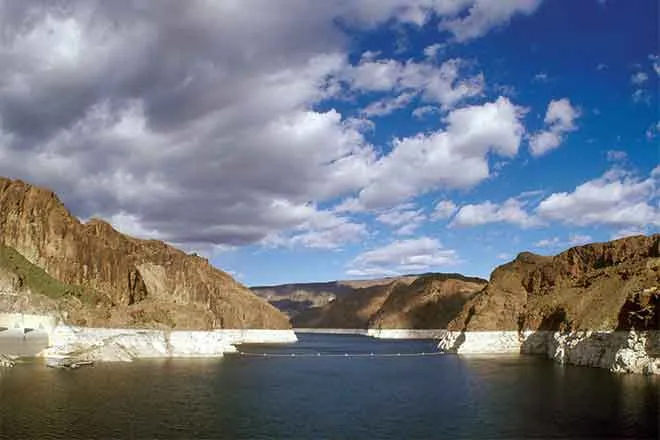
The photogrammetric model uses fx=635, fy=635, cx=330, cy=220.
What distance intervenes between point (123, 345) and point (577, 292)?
9384cm

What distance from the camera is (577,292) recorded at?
137 meters

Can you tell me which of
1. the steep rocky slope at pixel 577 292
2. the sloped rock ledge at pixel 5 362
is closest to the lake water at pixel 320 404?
the sloped rock ledge at pixel 5 362

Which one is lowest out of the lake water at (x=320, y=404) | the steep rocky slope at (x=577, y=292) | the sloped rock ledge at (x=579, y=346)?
the lake water at (x=320, y=404)

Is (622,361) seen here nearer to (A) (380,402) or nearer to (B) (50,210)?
(A) (380,402)

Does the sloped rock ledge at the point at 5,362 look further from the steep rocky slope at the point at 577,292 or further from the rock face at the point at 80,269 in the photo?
the steep rocky slope at the point at 577,292

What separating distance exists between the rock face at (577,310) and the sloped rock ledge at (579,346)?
0.14 metres

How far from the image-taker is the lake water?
47.9 meters

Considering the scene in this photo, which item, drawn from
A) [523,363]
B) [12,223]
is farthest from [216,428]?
[12,223]

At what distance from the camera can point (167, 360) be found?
113750 mm

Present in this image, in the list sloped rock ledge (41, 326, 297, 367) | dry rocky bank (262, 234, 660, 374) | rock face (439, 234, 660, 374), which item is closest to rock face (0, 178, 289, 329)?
sloped rock ledge (41, 326, 297, 367)

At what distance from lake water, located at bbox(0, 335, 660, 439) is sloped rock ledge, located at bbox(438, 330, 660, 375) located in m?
4.56

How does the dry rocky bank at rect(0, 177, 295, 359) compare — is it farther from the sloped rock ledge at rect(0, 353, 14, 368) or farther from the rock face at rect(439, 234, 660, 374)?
the rock face at rect(439, 234, 660, 374)

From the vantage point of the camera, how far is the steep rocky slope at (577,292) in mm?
97250

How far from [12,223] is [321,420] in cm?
11337
